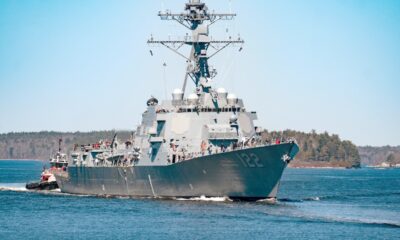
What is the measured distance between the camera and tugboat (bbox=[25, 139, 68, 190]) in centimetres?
6794

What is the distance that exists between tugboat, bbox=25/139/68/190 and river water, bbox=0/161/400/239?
606 inches

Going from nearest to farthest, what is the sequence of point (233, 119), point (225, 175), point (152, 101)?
1. point (225, 175)
2. point (233, 119)
3. point (152, 101)

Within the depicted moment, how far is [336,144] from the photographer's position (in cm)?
19150

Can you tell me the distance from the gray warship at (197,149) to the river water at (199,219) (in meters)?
1.08

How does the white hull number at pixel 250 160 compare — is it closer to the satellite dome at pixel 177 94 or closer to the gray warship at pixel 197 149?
the gray warship at pixel 197 149

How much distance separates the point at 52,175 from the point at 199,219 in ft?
111

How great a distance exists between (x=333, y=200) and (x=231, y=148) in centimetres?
965

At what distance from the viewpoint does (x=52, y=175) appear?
70562 millimetres

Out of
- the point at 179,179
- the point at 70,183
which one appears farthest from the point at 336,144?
the point at 179,179

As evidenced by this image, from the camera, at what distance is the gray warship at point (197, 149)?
148 ft

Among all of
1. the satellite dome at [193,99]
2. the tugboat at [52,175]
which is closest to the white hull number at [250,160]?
the satellite dome at [193,99]

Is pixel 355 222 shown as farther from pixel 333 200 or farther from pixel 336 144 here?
pixel 336 144

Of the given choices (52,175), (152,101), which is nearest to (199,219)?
(152,101)

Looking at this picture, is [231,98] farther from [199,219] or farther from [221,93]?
[199,219]
